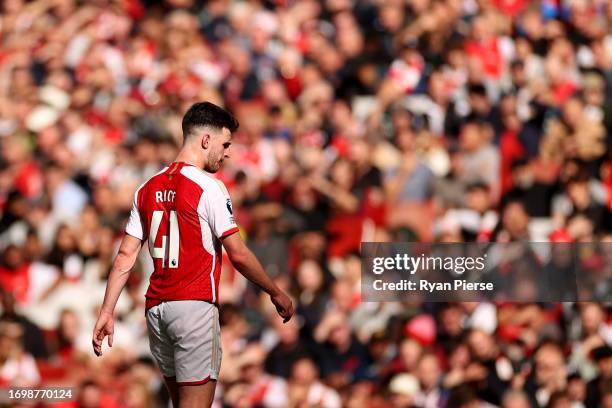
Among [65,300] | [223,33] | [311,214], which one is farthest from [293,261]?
[223,33]

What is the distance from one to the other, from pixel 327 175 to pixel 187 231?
514cm

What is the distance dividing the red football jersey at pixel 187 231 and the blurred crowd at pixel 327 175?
4032 millimetres

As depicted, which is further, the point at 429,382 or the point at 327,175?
the point at 327,175

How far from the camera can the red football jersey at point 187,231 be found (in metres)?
4.91

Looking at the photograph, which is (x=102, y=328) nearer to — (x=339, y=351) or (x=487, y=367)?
(x=339, y=351)

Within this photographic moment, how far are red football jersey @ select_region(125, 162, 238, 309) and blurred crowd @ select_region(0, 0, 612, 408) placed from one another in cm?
403

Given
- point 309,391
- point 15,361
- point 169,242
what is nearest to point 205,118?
point 169,242

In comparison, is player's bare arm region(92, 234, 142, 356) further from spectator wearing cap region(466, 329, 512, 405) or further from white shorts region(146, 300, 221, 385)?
spectator wearing cap region(466, 329, 512, 405)

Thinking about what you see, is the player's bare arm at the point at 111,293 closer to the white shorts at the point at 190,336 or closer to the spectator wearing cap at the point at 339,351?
the white shorts at the point at 190,336

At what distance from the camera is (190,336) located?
4.93 meters

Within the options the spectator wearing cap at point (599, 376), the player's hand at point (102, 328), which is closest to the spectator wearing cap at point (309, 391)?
the spectator wearing cap at point (599, 376)

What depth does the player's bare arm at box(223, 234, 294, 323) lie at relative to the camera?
4816 mm

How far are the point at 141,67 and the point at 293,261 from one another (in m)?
3.01

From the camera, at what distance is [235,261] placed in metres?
4.86
